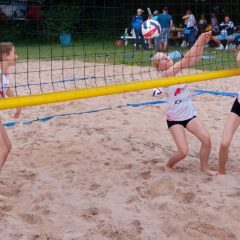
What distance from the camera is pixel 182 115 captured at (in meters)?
4.15

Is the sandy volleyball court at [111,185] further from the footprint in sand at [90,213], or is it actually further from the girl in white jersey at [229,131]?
the girl in white jersey at [229,131]

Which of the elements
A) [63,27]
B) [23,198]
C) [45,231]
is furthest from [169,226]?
[63,27]

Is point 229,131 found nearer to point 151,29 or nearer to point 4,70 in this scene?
point 4,70

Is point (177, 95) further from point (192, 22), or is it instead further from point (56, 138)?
point (192, 22)

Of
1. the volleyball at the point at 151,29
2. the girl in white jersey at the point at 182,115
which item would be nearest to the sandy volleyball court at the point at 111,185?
the girl in white jersey at the point at 182,115

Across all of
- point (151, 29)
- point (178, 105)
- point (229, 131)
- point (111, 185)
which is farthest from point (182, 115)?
point (151, 29)

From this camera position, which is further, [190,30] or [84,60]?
[190,30]

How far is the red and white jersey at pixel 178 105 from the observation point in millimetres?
4148

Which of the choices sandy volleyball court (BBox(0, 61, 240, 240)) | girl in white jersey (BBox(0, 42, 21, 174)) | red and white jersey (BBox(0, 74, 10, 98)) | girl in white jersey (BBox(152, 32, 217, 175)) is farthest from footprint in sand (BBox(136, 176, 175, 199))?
red and white jersey (BBox(0, 74, 10, 98))

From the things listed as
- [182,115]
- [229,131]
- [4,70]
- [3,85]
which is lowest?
[229,131]

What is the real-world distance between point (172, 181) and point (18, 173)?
1336 mm

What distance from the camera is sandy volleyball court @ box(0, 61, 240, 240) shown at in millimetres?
3082

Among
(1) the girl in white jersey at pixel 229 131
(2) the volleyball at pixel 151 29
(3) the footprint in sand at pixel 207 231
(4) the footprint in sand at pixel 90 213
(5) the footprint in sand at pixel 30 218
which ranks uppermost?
(2) the volleyball at pixel 151 29

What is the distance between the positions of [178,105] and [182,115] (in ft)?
0.31
